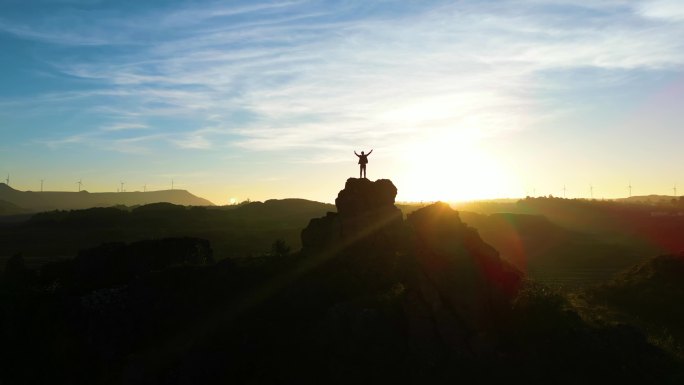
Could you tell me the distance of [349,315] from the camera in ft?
74.7

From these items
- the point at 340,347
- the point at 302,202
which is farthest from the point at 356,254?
the point at 302,202

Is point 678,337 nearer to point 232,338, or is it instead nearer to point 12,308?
point 232,338

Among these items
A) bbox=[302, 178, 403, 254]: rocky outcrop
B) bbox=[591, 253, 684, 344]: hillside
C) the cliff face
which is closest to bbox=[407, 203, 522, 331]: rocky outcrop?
the cliff face

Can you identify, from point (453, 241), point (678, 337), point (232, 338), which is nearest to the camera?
point (232, 338)

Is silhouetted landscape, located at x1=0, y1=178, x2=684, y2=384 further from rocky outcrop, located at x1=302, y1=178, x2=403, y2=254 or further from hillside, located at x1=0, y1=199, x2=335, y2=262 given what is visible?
hillside, located at x1=0, y1=199, x2=335, y2=262

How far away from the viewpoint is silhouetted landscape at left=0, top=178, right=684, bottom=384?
68.5 ft

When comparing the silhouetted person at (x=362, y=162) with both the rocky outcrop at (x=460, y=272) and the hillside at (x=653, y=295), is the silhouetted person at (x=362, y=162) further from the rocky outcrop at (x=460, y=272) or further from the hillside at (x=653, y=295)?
the hillside at (x=653, y=295)

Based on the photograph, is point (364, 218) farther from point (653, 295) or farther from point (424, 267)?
point (653, 295)

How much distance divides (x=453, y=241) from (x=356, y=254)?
21.1ft

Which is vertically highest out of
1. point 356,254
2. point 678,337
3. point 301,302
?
point 356,254

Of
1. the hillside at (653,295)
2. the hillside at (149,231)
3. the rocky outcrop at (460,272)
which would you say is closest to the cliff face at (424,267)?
the rocky outcrop at (460,272)

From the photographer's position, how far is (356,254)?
2916 cm

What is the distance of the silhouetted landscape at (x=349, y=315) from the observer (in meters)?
20.9

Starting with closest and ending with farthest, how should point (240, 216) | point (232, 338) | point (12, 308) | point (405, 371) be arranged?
1. point (405, 371)
2. point (232, 338)
3. point (12, 308)
4. point (240, 216)
